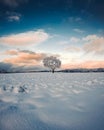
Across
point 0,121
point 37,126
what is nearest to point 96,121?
point 37,126

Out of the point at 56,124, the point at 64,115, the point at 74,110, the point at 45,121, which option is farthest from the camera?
the point at 74,110

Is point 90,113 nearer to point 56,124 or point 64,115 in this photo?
point 64,115

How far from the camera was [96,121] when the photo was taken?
405cm

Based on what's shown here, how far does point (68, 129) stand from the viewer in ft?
11.8

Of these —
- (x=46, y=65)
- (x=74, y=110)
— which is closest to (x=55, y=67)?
(x=46, y=65)

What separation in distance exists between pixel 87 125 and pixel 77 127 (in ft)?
1.03

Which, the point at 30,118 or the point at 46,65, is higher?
the point at 46,65

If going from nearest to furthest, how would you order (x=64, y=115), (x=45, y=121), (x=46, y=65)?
(x=45, y=121) → (x=64, y=115) → (x=46, y=65)

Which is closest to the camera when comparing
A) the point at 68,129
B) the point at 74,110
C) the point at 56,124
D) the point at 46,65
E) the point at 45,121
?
the point at 68,129

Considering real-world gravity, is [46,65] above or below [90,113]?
above

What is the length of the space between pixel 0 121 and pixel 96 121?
2.87 meters

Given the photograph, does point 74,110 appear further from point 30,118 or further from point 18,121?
point 18,121

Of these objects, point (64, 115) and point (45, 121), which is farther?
point (64, 115)

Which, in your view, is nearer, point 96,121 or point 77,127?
point 77,127
